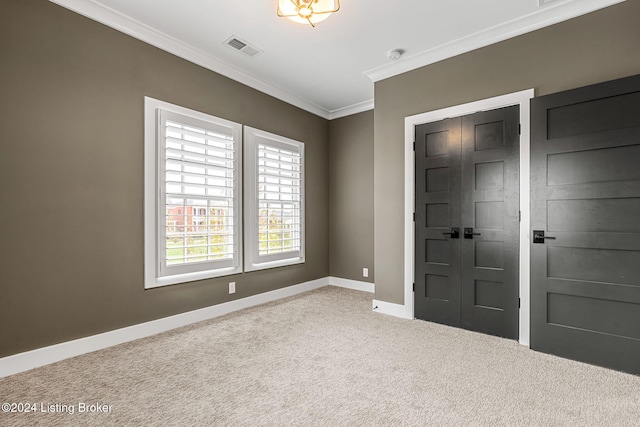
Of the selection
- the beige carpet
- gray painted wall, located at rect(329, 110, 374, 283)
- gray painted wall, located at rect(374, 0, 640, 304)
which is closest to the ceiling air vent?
gray painted wall, located at rect(374, 0, 640, 304)

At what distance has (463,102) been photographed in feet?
10.5

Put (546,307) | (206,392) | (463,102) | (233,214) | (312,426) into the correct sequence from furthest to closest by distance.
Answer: (233,214) → (463,102) → (546,307) → (206,392) → (312,426)

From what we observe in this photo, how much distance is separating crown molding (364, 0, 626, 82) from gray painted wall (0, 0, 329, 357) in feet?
8.09

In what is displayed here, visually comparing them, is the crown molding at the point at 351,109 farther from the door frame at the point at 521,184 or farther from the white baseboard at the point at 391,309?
the white baseboard at the point at 391,309

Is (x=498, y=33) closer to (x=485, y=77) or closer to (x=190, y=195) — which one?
(x=485, y=77)

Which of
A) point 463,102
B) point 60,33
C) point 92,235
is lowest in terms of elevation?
point 92,235

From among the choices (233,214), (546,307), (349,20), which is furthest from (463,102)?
(233,214)

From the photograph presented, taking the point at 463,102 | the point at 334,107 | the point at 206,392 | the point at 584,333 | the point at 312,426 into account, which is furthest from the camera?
the point at 334,107

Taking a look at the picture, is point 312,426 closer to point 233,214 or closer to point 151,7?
point 233,214

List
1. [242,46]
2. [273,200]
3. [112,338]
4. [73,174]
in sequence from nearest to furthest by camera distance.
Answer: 1. [73,174]
2. [112,338]
3. [242,46]
4. [273,200]

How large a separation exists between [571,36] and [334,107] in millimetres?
3192

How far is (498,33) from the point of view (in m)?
2.94

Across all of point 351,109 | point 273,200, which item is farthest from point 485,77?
point 273,200

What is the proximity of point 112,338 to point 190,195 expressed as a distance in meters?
1.52
